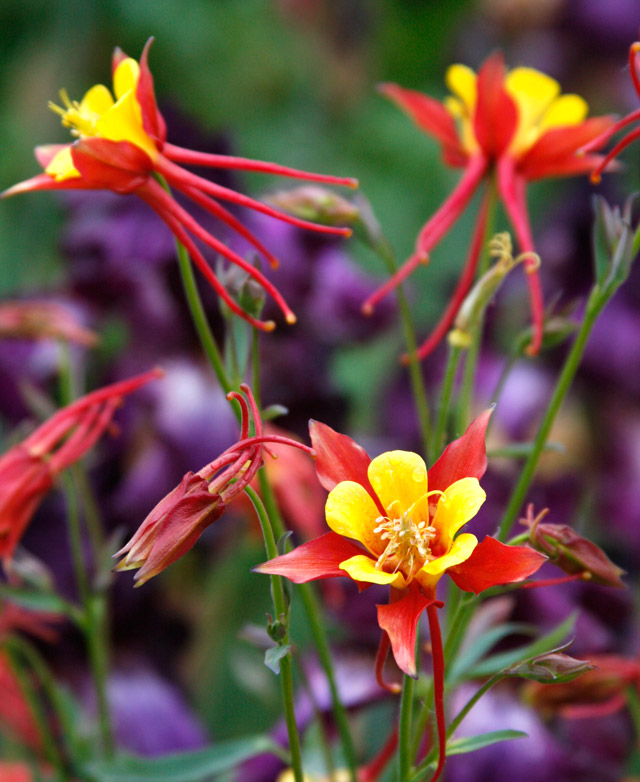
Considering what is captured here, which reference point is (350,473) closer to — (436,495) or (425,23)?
(436,495)

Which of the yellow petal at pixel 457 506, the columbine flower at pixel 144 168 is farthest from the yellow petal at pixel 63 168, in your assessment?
the yellow petal at pixel 457 506

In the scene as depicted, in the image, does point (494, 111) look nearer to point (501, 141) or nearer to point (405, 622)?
point (501, 141)

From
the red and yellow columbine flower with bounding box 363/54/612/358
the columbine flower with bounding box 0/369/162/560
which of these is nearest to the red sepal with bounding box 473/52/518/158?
the red and yellow columbine flower with bounding box 363/54/612/358

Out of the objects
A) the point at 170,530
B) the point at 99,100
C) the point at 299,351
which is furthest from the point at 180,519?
the point at 299,351

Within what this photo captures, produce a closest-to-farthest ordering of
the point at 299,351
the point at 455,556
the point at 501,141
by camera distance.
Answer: the point at 455,556 → the point at 501,141 → the point at 299,351

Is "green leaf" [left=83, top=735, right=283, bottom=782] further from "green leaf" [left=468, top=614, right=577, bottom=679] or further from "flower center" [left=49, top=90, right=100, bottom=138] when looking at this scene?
"flower center" [left=49, top=90, right=100, bottom=138]

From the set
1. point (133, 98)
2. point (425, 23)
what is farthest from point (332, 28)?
point (133, 98)
